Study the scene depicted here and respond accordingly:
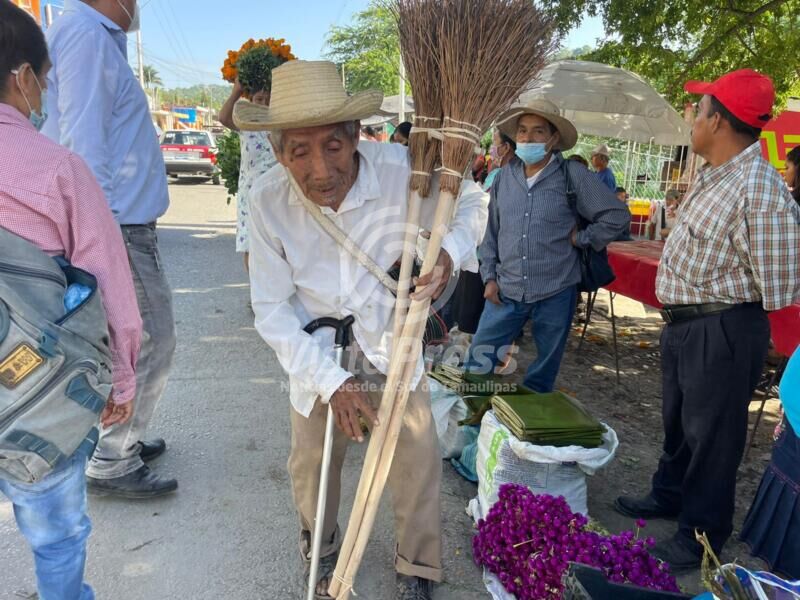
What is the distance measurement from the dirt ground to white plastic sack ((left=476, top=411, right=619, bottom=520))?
44 centimetres

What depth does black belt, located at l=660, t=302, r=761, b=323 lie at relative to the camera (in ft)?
8.14

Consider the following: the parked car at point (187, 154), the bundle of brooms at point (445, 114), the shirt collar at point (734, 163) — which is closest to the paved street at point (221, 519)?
the bundle of brooms at point (445, 114)

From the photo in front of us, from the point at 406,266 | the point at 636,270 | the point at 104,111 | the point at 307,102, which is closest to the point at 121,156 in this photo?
the point at 104,111

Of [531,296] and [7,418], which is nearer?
[7,418]

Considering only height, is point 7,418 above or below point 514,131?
below

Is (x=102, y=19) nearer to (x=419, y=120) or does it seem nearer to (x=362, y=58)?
(x=419, y=120)

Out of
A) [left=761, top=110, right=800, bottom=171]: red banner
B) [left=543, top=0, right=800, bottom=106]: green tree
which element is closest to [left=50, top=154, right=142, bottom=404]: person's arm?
[left=543, top=0, right=800, bottom=106]: green tree

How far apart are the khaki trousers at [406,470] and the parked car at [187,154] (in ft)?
67.2

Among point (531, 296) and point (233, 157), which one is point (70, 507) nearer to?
point (531, 296)

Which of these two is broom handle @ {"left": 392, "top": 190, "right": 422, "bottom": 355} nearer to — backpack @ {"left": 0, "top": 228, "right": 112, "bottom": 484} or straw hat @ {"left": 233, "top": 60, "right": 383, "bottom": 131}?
straw hat @ {"left": 233, "top": 60, "right": 383, "bottom": 131}

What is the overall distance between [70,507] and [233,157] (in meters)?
5.36

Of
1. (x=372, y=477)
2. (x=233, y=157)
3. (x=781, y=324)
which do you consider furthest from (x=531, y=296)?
(x=233, y=157)

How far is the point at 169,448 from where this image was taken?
3.54 meters

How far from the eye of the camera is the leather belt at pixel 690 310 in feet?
8.18
